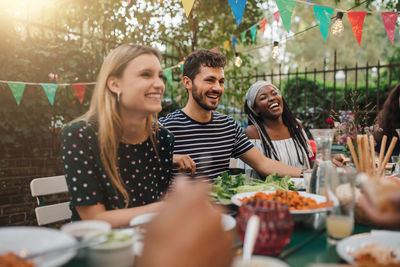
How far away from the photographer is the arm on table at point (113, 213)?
5.08 feet

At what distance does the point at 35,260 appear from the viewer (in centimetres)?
95

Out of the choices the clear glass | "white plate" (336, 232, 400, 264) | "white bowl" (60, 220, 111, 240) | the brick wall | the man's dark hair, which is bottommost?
the brick wall

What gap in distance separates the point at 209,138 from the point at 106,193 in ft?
4.68

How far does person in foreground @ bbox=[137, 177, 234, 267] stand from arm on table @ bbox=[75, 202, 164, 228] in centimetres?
92

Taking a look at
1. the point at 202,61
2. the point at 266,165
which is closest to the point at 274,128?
the point at 266,165

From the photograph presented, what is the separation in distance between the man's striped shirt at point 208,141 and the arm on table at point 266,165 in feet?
0.25

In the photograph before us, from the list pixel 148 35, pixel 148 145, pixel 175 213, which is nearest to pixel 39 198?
pixel 148 145

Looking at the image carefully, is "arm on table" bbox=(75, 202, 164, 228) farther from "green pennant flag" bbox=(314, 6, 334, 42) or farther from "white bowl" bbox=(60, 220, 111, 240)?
"green pennant flag" bbox=(314, 6, 334, 42)

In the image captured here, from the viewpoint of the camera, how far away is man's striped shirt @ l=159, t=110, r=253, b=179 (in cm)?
299

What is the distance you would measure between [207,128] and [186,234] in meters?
2.46

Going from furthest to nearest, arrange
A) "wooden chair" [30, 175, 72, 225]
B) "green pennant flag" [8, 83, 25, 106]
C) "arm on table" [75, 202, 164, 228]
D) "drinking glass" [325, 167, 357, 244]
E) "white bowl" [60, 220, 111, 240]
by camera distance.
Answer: "green pennant flag" [8, 83, 25, 106] < "wooden chair" [30, 175, 72, 225] < "arm on table" [75, 202, 164, 228] < "drinking glass" [325, 167, 357, 244] < "white bowl" [60, 220, 111, 240]

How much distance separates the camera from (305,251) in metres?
1.20

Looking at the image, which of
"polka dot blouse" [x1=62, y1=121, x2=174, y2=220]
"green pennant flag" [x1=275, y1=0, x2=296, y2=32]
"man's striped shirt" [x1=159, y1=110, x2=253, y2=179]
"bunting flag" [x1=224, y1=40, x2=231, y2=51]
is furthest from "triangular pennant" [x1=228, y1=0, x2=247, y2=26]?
"bunting flag" [x1=224, y1=40, x2=231, y2=51]

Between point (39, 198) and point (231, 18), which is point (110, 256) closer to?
point (39, 198)
